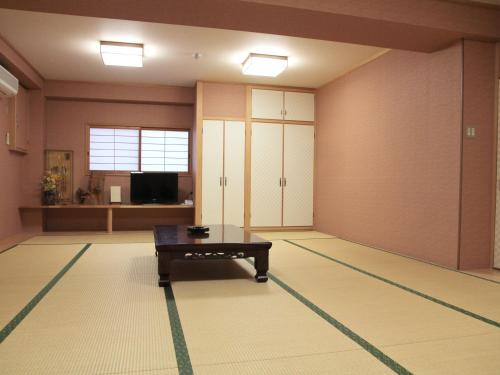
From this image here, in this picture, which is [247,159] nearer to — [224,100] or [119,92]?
[224,100]

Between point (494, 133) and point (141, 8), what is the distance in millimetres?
3702

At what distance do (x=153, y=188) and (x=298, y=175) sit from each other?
264 cm

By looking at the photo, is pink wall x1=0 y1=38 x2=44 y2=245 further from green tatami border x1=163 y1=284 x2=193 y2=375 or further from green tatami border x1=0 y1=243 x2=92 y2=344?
green tatami border x1=163 y1=284 x2=193 y2=375

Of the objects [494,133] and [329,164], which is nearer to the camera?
[494,133]

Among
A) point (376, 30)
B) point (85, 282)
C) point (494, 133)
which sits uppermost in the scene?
point (376, 30)

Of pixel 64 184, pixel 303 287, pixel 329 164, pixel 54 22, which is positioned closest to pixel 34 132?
pixel 64 184

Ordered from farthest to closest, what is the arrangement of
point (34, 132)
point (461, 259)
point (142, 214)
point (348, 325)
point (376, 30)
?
1. point (142, 214)
2. point (34, 132)
3. point (461, 259)
4. point (376, 30)
5. point (348, 325)

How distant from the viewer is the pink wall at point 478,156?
4133 mm

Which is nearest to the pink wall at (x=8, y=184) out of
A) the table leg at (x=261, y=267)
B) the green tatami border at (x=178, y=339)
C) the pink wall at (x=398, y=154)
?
the green tatami border at (x=178, y=339)

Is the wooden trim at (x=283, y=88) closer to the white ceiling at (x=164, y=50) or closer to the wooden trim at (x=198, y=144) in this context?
the white ceiling at (x=164, y=50)

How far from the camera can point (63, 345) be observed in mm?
2088

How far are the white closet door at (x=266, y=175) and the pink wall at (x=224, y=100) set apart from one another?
0.42 metres

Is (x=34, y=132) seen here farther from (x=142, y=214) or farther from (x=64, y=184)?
(x=142, y=214)

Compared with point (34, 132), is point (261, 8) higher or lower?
higher
